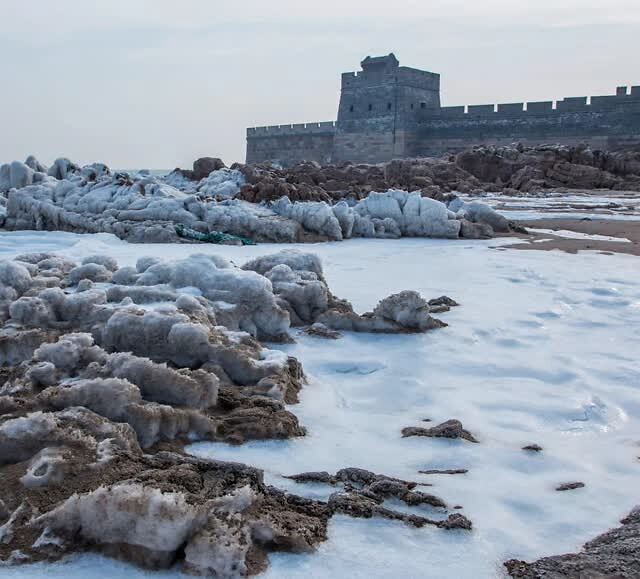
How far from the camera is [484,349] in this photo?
3561mm

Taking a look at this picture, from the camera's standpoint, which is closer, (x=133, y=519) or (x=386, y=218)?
(x=133, y=519)

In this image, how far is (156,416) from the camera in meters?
2.25

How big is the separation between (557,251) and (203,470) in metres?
5.83

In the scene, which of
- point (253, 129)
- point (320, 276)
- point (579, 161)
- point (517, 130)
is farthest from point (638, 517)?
point (253, 129)

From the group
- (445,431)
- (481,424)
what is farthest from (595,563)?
(481,424)

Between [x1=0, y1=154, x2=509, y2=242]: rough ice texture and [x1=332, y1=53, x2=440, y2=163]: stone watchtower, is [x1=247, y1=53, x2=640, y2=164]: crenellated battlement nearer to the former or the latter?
[x1=332, y1=53, x2=440, y2=163]: stone watchtower

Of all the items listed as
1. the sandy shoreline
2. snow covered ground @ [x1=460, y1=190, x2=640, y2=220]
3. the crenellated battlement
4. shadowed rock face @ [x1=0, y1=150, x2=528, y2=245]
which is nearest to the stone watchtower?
the crenellated battlement

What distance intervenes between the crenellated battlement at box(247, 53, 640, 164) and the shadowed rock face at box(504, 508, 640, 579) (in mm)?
28571

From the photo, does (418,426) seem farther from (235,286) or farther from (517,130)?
(517,130)

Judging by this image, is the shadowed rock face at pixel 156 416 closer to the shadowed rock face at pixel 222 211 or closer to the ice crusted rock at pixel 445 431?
the ice crusted rock at pixel 445 431

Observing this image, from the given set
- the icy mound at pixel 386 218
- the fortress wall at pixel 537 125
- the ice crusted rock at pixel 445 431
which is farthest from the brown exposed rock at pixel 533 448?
the fortress wall at pixel 537 125

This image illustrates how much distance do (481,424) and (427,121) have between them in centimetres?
3143

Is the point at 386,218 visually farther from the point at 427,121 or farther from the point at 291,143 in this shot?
the point at 291,143

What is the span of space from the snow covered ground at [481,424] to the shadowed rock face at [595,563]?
0.04 meters
